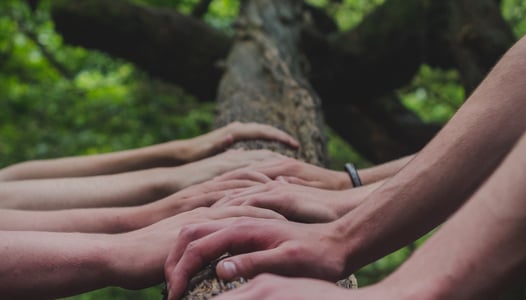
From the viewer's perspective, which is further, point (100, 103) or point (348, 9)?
point (348, 9)

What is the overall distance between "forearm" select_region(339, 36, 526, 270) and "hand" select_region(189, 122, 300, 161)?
1526 mm

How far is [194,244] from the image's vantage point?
Answer: 1.54 metres

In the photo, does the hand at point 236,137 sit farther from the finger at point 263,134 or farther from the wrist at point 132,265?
the wrist at point 132,265

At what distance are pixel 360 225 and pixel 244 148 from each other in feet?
5.04

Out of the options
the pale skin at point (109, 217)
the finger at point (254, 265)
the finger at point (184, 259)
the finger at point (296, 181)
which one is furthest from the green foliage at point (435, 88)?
the finger at point (254, 265)

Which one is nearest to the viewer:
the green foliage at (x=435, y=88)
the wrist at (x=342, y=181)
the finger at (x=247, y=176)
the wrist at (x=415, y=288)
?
the wrist at (x=415, y=288)

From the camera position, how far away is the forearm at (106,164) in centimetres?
321

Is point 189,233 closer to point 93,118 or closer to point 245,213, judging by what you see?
point 245,213

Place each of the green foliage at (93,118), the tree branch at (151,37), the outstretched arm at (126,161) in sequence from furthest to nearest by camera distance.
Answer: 1. the tree branch at (151,37)
2. the green foliage at (93,118)
3. the outstretched arm at (126,161)

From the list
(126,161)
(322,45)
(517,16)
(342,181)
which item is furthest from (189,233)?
(517,16)

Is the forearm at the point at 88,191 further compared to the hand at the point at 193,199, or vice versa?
the forearm at the point at 88,191

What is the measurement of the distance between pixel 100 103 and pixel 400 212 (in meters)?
4.33

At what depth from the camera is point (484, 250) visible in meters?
1.01

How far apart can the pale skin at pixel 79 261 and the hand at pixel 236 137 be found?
4.05 feet
